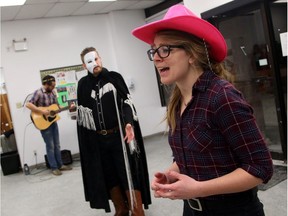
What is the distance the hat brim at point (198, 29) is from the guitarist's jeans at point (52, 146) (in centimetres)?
440

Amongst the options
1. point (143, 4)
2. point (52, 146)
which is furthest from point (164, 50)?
point (143, 4)

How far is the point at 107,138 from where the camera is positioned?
109 inches

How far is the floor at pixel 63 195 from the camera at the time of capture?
303 centimetres

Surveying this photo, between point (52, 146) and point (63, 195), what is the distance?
1.28 m

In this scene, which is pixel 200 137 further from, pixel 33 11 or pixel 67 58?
pixel 67 58

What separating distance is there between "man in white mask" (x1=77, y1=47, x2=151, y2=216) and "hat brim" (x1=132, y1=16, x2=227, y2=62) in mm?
1621

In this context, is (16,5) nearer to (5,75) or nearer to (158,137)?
(5,75)

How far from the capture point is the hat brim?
99 centimetres

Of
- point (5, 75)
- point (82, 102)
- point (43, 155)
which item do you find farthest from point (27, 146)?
point (82, 102)

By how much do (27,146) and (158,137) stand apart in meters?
2.69

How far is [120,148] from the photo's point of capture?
276 cm

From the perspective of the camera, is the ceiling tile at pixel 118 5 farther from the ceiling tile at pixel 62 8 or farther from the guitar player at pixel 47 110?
the guitar player at pixel 47 110

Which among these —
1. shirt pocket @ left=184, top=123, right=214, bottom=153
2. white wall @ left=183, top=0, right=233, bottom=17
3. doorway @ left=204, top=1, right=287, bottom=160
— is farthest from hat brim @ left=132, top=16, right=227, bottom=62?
white wall @ left=183, top=0, right=233, bottom=17

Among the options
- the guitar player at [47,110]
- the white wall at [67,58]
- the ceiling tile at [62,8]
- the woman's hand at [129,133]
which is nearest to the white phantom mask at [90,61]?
the woman's hand at [129,133]
